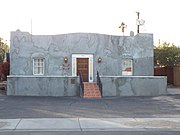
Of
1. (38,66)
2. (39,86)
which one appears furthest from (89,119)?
(38,66)

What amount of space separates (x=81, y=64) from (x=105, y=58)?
6.57 feet

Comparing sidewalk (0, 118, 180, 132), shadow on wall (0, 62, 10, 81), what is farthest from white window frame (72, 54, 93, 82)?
sidewalk (0, 118, 180, 132)

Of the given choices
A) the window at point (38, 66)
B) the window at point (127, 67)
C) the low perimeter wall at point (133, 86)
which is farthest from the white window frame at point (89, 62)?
the low perimeter wall at point (133, 86)

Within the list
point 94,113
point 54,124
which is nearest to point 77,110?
point 94,113

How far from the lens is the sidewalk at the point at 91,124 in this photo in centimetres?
1159

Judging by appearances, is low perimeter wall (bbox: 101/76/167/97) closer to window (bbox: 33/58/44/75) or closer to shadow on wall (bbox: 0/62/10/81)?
window (bbox: 33/58/44/75)

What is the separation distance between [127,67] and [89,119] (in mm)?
15532

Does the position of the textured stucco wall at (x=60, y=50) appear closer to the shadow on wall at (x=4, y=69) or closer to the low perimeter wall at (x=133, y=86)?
the low perimeter wall at (x=133, y=86)

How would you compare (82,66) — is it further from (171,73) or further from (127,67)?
(171,73)

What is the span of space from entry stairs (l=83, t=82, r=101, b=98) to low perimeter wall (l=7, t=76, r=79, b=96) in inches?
31.8

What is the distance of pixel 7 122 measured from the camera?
12812mm

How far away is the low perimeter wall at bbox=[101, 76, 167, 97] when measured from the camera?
24516mm

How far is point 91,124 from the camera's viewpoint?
12.5 metres

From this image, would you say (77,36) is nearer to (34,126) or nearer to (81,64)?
(81,64)
